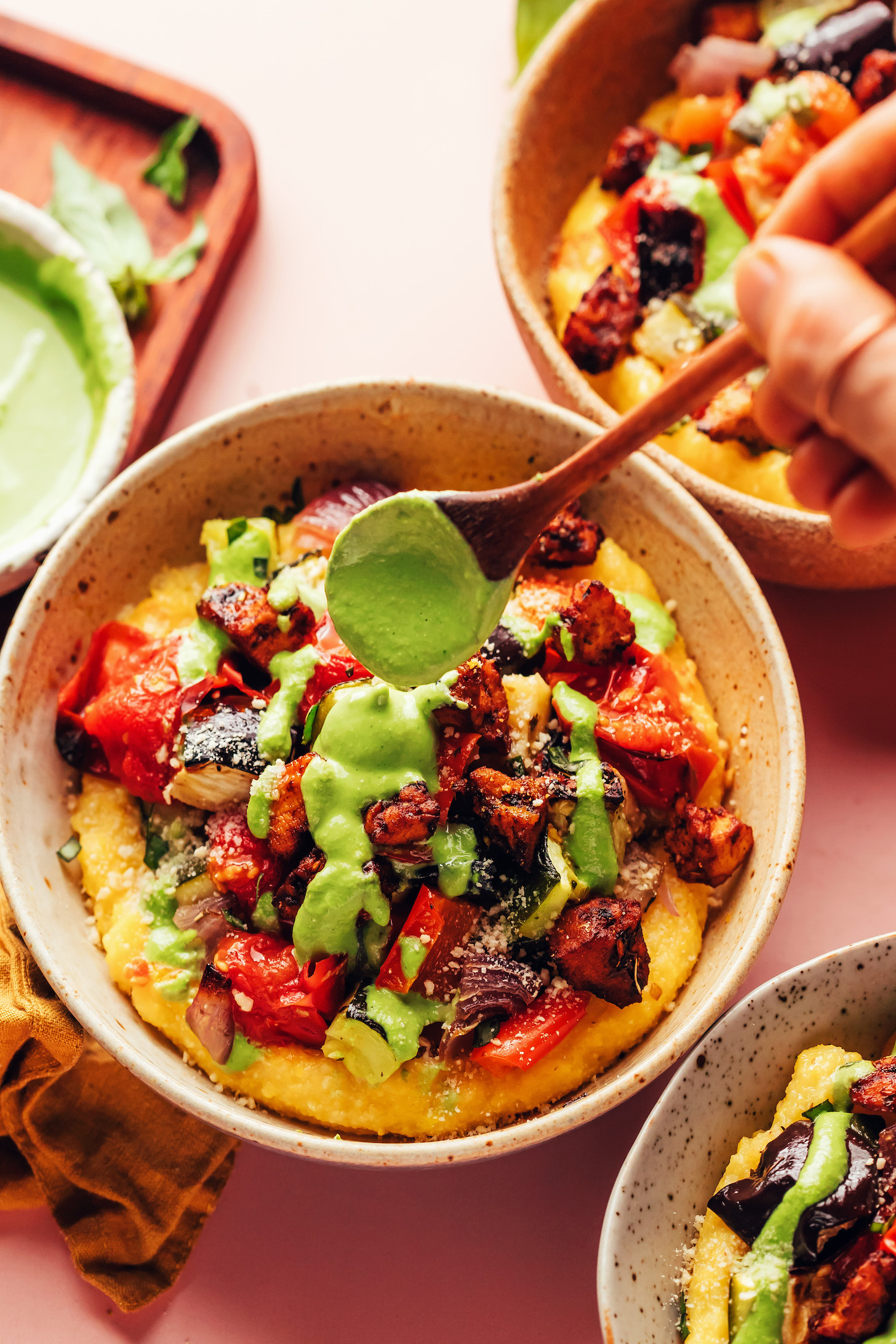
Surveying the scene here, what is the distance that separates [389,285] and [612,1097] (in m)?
2.88

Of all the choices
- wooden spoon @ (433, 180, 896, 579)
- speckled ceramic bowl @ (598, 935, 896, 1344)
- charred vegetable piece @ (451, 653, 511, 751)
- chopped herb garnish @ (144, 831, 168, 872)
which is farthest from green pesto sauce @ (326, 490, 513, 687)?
speckled ceramic bowl @ (598, 935, 896, 1344)

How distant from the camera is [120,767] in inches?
115

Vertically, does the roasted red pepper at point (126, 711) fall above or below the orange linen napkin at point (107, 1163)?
above

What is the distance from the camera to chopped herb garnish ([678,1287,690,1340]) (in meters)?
2.58

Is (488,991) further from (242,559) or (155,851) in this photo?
A: (242,559)

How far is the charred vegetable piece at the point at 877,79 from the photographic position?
3459 millimetres

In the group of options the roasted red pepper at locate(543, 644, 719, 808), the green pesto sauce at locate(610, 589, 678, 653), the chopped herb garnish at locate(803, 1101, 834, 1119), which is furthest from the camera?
the green pesto sauce at locate(610, 589, 678, 653)

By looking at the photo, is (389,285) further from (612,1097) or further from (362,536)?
(612,1097)

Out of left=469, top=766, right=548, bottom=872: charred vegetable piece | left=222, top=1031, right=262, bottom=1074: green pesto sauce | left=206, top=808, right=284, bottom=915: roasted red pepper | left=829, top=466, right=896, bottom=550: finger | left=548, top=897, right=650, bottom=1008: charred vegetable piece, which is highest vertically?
left=829, top=466, right=896, bottom=550: finger

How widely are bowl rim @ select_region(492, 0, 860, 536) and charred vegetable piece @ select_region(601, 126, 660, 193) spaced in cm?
33

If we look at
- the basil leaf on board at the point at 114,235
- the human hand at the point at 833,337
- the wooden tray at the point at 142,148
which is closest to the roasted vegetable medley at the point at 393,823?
the human hand at the point at 833,337

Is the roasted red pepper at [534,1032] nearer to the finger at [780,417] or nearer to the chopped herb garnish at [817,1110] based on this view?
the chopped herb garnish at [817,1110]

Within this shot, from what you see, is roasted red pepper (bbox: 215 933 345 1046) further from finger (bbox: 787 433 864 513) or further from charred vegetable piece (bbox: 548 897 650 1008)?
finger (bbox: 787 433 864 513)

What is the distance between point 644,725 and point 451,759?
1.67ft
